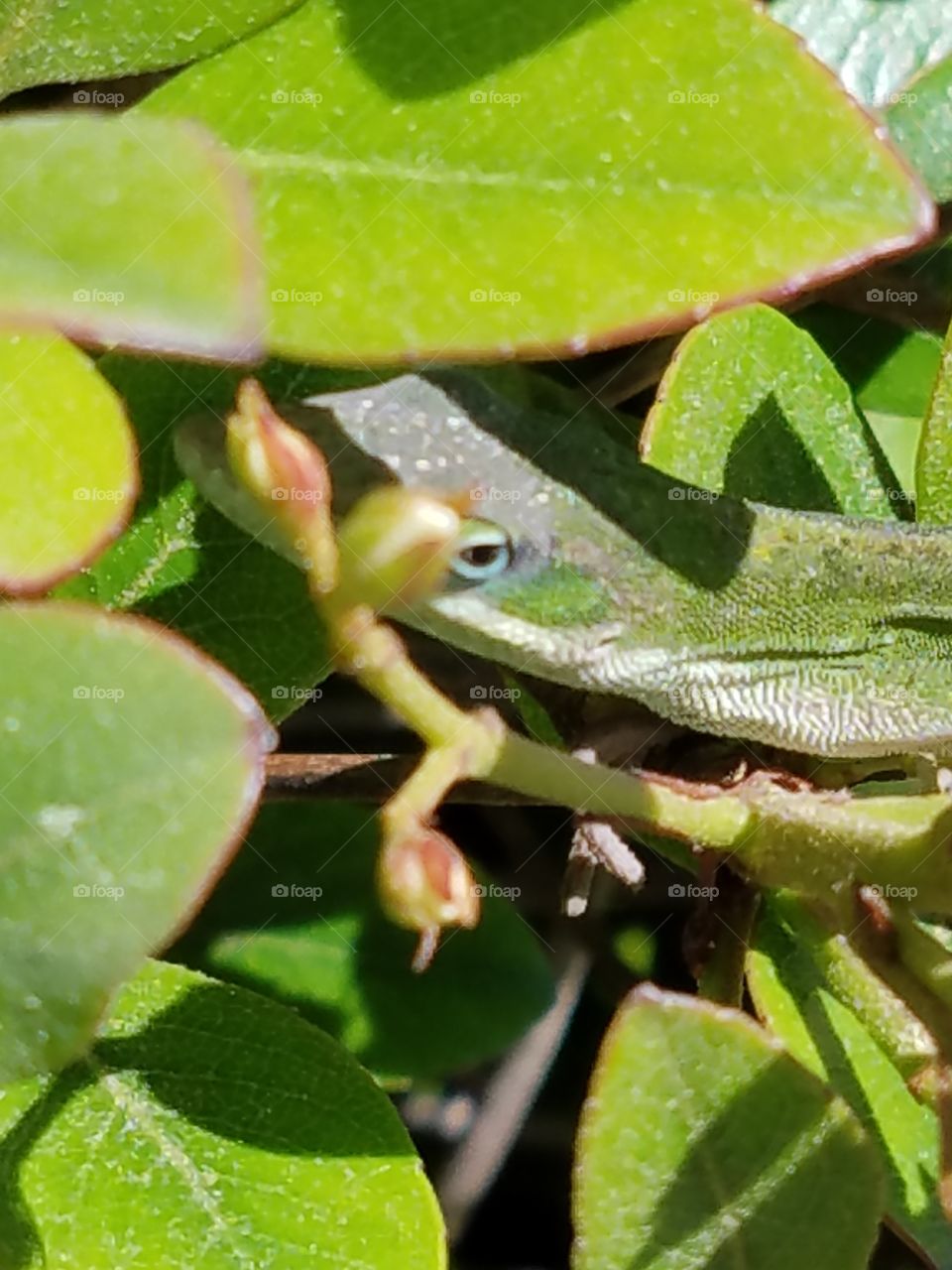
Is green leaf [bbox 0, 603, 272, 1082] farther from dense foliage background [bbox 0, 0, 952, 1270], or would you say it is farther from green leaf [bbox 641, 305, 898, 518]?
green leaf [bbox 641, 305, 898, 518]

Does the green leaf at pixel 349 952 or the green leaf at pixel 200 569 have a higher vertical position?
the green leaf at pixel 200 569

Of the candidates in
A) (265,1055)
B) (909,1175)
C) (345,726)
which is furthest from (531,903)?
(265,1055)

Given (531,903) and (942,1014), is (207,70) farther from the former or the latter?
(531,903)

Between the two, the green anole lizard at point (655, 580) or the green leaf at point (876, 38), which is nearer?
the green anole lizard at point (655, 580)

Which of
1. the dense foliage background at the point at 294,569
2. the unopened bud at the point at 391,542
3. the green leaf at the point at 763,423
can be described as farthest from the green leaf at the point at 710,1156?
the green leaf at the point at 763,423

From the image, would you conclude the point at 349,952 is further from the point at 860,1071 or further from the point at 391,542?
the point at 391,542

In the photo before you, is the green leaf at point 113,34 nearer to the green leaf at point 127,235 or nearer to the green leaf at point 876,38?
the green leaf at point 127,235
